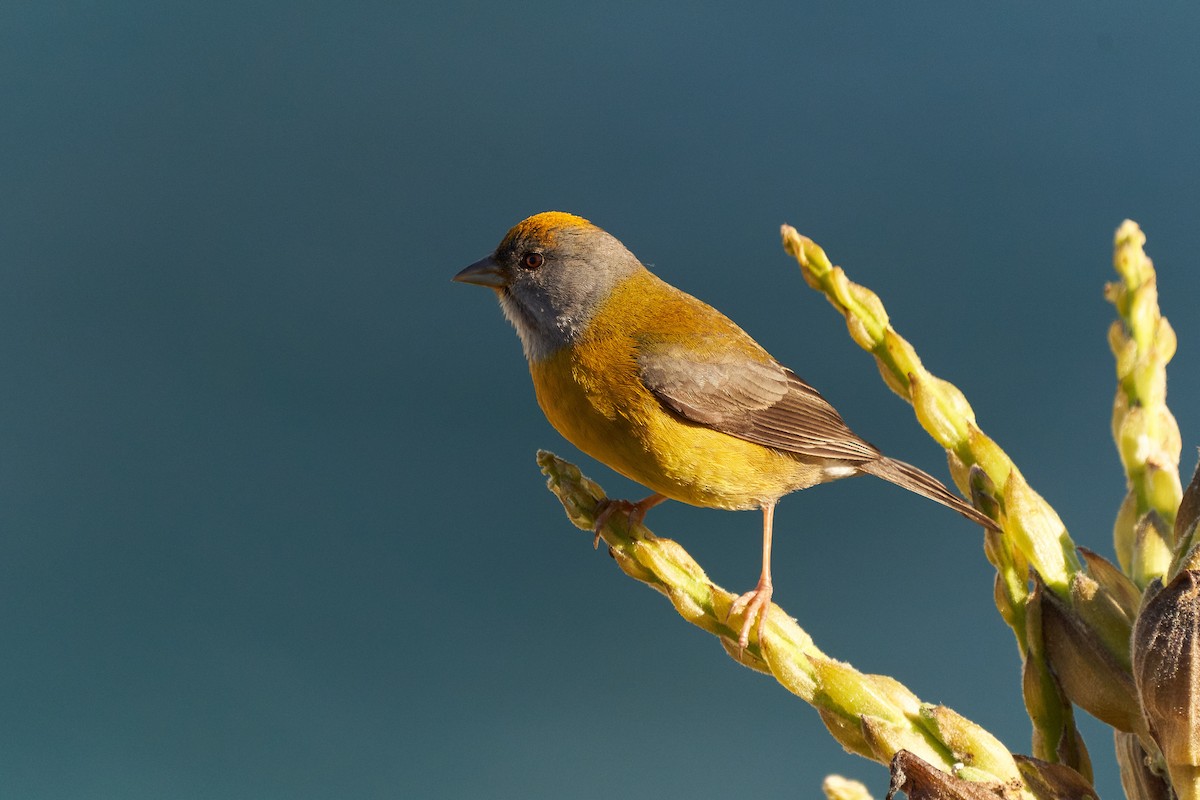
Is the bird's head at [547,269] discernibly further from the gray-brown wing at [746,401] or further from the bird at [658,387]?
the gray-brown wing at [746,401]

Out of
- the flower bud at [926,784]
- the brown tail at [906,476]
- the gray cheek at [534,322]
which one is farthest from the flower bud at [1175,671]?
the gray cheek at [534,322]

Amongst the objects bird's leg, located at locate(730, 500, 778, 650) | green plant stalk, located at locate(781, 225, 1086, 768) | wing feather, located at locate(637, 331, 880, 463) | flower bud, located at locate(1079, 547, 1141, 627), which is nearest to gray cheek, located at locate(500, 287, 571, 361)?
wing feather, located at locate(637, 331, 880, 463)

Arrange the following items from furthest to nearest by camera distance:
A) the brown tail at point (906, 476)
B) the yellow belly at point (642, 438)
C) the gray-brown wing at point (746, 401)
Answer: the brown tail at point (906, 476) < the gray-brown wing at point (746, 401) < the yellow belly at point (642, 438)

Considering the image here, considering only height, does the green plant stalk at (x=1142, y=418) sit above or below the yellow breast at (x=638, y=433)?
below

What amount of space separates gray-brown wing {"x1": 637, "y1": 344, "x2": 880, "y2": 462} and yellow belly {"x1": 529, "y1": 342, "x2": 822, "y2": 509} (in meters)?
0.03

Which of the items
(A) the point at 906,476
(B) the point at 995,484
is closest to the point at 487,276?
(A) the point at 906,476

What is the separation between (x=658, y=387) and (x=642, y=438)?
0.54 feet

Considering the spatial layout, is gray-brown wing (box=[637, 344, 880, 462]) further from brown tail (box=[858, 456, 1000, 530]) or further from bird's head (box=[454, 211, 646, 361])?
bird's head (box=[454, 211, 646, 361])

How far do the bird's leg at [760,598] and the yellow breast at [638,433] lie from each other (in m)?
0.07

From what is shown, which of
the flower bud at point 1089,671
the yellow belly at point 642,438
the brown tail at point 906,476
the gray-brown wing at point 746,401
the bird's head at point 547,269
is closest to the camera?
the flower bud at point 1089,671

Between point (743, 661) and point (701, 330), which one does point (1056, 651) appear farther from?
point (701, 330)

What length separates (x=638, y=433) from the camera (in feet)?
7.03

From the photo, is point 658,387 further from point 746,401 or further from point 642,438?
point 746,401

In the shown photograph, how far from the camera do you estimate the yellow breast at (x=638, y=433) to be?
7.04 feet
